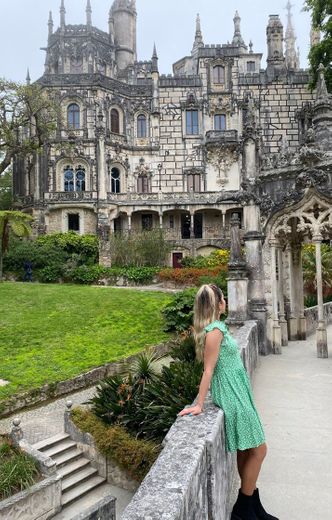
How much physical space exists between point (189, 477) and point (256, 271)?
872 cm

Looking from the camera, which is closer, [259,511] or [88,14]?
[259,511]

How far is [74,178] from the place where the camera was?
4153 centimetres

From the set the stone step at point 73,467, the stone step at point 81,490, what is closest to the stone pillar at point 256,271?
the stone step at point 81,490

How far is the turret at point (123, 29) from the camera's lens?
54.9 meters

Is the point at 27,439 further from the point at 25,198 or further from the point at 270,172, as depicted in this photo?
the point at 25,198

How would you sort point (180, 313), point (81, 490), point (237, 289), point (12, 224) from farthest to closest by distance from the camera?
point (12, 224) → point (180, 313) → point (237, 289) → point (81, 490)

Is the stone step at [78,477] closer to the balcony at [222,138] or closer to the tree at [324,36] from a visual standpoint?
the tree at [324,36]

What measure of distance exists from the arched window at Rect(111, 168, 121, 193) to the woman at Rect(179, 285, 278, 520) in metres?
40.0

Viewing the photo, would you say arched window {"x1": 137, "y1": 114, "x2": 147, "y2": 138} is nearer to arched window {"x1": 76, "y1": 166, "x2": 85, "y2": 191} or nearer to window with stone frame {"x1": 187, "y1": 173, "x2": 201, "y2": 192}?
window with stone frame {"x1": 187, "y1": 173, "x2": 201, "y2": 192}

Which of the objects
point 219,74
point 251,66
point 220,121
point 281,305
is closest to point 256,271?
point 281,305

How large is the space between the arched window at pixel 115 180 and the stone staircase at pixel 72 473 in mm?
34859

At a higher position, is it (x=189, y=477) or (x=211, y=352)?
(x=211, y=352)

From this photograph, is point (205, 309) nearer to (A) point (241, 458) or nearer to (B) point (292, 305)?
(A) point (241, 458)

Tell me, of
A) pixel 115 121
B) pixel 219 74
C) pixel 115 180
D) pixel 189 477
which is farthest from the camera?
pixel 219 74
